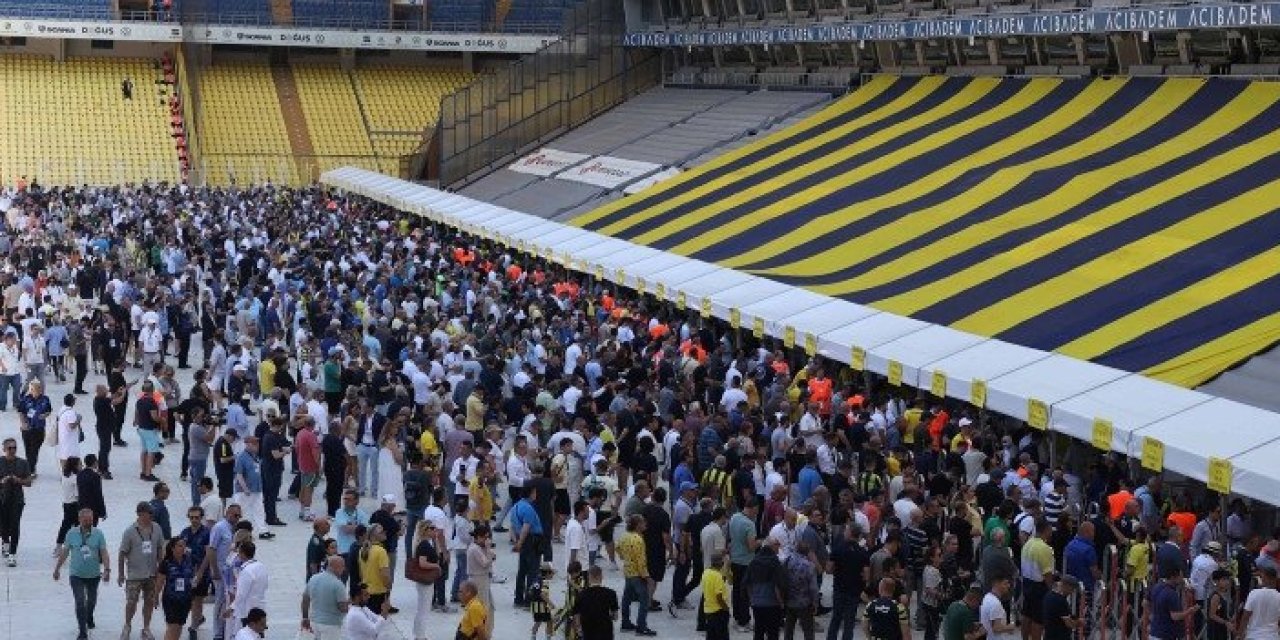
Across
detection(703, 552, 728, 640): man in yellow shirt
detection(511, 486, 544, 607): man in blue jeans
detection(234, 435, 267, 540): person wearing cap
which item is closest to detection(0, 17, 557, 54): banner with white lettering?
detection(234, 435, 267, 540): person wearing cap

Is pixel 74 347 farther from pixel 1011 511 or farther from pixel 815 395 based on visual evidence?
pixel 1011 511

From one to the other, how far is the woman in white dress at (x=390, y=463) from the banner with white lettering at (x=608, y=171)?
65.5 feet

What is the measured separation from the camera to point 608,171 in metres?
38.9

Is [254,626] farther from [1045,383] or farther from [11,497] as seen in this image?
[1045,383]

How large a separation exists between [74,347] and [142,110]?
1365 inches

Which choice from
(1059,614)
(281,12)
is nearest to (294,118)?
(281,12)

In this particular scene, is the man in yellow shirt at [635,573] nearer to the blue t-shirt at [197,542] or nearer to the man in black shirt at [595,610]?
the man in black shirt at [595,610]

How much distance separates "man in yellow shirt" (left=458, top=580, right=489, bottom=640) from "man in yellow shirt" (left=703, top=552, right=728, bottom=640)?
188 centimetres

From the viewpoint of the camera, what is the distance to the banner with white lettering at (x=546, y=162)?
138 ft

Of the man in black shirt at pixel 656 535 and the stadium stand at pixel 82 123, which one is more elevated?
the stadium stand at pixel 82 123

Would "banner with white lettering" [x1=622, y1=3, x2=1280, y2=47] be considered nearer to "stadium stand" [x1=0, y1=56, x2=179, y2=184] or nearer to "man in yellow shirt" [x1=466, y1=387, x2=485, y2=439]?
"man in yellow shirt" [x1=466, y1=387, x2=485, y2=439]

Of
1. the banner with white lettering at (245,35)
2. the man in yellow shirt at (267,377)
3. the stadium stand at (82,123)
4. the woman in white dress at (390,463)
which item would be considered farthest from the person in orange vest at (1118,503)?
the banner with white lettering at (245,35)

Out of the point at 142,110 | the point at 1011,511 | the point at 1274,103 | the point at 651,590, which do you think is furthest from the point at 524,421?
the point at 142,110

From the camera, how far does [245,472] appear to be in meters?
16.8
